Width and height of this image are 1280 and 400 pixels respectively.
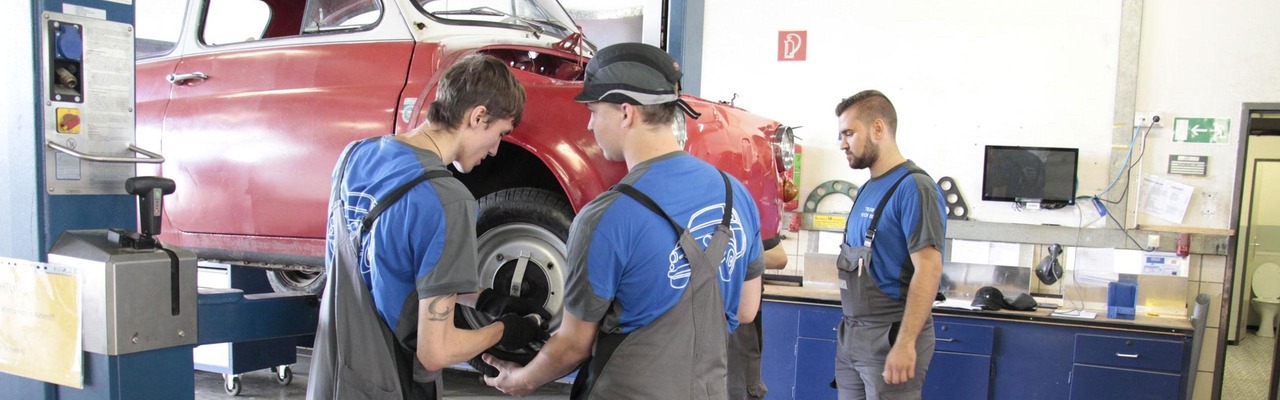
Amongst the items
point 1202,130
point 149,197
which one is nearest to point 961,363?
point 1202,130

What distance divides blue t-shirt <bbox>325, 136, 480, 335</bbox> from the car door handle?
174cm

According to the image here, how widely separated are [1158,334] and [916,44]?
2.35 meters

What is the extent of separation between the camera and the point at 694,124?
262 centimetres

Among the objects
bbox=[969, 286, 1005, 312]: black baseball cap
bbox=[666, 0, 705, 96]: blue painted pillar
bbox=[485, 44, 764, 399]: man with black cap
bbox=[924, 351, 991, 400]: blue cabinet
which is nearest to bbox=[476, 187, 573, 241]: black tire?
bbox=[485, 44, 764, 399]: man with black cap

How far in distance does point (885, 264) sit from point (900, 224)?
0.49 ft

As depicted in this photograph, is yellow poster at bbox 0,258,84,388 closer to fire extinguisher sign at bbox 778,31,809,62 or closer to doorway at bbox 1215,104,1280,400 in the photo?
fire extinguisher sign at bbox 778,31,809,62

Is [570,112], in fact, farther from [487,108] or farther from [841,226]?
[841,226]

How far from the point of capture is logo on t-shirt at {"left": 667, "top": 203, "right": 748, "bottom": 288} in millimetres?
1692

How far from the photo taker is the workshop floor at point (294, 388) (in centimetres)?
476

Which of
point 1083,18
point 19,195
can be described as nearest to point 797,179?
point 1083,18

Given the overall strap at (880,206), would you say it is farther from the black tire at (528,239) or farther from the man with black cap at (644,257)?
the man with black cap at (644,257)

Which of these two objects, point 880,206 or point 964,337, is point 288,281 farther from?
point 964,337

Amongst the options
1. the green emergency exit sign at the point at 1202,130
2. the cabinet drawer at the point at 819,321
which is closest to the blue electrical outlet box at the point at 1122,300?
the green emergency exit sign at the point at 1202,130

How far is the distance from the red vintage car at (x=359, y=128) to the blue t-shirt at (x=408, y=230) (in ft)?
2.48
